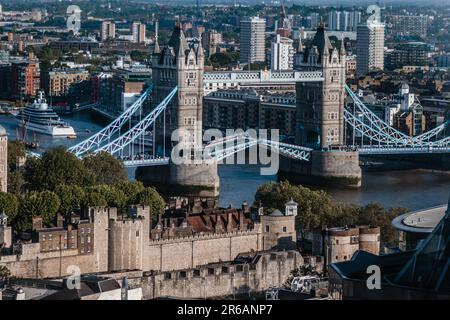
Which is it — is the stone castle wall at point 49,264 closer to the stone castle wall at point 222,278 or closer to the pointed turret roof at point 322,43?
the stone castle wall at point 222,278

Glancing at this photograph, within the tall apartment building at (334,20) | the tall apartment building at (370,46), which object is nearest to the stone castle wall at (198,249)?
the tall apartment building at (370,46)

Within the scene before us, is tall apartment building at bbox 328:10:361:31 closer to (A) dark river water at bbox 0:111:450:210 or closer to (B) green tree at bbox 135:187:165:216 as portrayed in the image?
(A) dark river water at bbox 0:111:450:210

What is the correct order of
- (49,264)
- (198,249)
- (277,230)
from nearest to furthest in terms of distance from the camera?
1. (49,264)
2. (198,249)
3. (277,230)

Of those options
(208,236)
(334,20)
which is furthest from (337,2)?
(208,236)

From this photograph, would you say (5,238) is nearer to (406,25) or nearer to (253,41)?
(253,41)

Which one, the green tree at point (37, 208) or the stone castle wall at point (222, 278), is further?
the green tree at point (37, 208)
